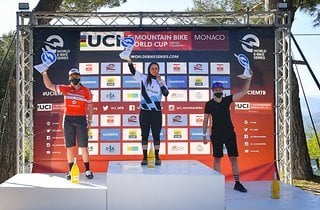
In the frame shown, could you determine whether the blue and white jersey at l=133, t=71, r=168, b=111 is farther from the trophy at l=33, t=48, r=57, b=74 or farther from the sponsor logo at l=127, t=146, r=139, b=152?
the trophy at l=33, t=48, r=57, b=74

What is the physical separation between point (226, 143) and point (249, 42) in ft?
5.62

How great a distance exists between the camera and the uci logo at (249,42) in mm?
6531

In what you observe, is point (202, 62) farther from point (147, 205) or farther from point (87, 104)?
point (147, 205)

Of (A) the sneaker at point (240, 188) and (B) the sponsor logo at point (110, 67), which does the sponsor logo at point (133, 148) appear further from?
(A) the sneaker at point (240, 188)

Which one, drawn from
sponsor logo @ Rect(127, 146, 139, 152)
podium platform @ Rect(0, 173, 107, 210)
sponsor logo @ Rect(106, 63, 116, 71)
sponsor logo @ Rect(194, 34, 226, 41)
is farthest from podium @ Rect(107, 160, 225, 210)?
sponsor logo @ Rect(194, 34, 226, 41)

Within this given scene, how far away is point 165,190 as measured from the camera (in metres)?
4.46

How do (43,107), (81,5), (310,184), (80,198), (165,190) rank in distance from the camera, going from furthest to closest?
1. (81,5)
2. (310,184)
3. (43,107)
4. (80,198)
5. (165,190)

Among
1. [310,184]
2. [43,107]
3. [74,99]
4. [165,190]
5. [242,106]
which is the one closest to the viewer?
[165,190]

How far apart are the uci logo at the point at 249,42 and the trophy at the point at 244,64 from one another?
0.53 feet

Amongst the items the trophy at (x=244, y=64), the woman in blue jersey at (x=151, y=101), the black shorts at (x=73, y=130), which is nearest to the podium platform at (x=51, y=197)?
the black shorts at (x=73, y=130)

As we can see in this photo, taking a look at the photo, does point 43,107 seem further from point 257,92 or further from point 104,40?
point 257,92

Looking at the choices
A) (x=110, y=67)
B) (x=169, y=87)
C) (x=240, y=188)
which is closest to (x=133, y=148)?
(x=169, y=87)

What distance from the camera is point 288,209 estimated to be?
447 centimetres

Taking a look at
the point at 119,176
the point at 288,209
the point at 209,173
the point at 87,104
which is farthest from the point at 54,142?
the point at 288,209
